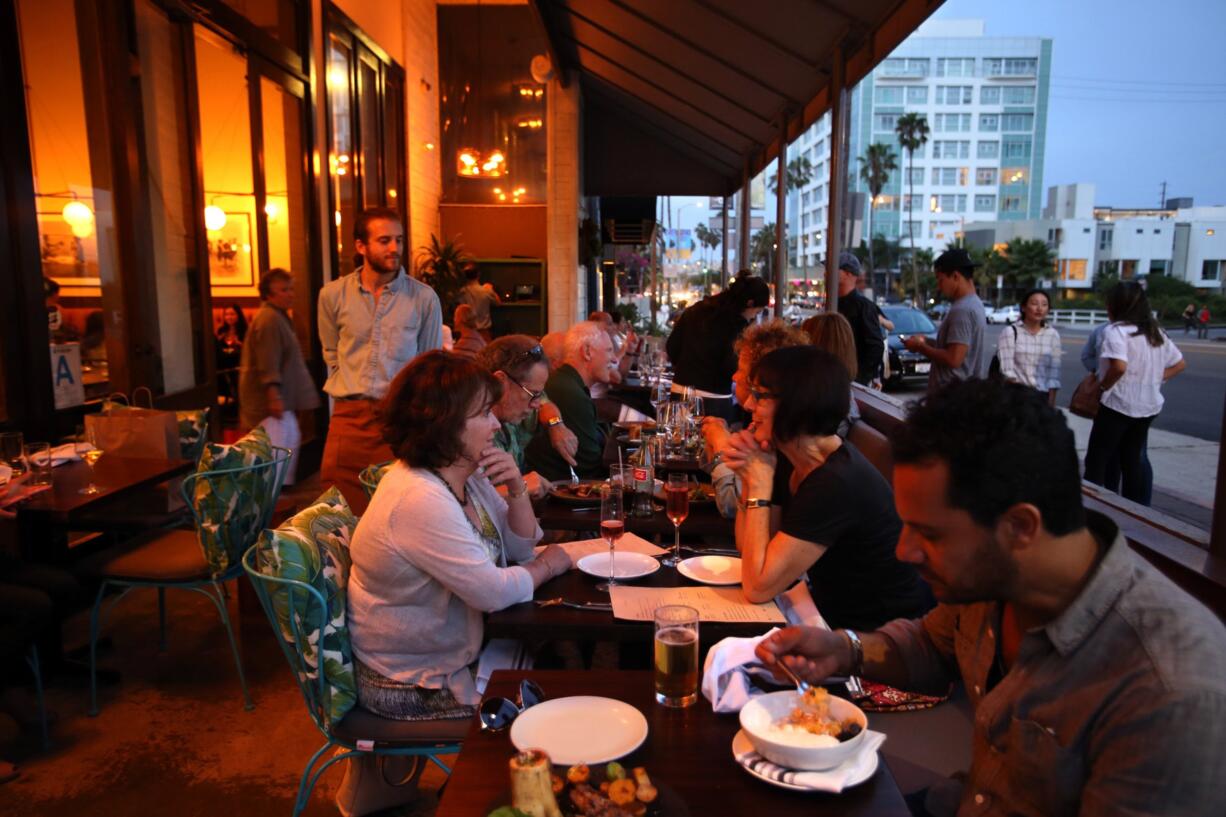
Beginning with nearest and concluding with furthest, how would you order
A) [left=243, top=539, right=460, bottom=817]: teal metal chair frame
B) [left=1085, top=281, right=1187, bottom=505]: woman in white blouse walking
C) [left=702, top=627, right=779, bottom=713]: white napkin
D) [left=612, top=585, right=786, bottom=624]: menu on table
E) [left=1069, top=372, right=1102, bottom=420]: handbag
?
1. [left=702, top=627, right=779, bottom=713]: white napkin
2. [left=243, top=539, right=460, bottom=817]: teal metal chair frame
3. [left=612, top=585, right=786, bottom=624]: menu on table
4. [left=1085, top=281, right=1187, bottom=505]: woman in white blouse walking
5. [left=1069, top=372, right=1102, bottom=420]: handbag

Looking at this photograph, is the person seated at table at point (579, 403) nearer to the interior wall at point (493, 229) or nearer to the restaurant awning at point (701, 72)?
the restaurant awning at point (701, 72)

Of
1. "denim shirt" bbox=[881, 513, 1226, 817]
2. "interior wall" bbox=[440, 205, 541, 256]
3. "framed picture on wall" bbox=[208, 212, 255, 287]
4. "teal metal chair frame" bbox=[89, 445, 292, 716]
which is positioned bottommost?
"teal metal chair frame" bbox=[89, 445, 292, 716]

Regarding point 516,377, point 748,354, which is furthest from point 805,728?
point 748,354

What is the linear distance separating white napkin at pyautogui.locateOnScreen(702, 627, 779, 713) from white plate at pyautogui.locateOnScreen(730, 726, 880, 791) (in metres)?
0.13

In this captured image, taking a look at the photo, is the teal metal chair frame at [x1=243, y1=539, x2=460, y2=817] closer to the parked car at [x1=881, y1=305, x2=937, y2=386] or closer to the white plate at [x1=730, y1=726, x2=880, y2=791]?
the white plate at [x1=730, y1=726, x2=880, y2=791]

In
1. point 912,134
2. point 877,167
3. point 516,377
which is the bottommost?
point 516,377

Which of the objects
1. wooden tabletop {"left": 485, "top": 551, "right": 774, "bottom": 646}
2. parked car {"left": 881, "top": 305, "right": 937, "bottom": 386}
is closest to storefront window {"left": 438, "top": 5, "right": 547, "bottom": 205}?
parked car {"left": 881, "top": 305, "right": 937, "bottom": 386}

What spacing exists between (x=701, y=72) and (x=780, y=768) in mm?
6682

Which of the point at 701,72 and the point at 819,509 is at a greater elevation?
the point at 701,72

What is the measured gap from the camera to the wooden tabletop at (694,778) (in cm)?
130

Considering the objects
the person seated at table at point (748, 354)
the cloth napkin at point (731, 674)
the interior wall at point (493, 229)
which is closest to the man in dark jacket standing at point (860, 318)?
the person seated at table at point (748, 354)

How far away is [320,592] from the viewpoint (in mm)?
1985

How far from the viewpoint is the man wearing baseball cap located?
497cm

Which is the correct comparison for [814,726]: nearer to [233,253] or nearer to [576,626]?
[576,626]
